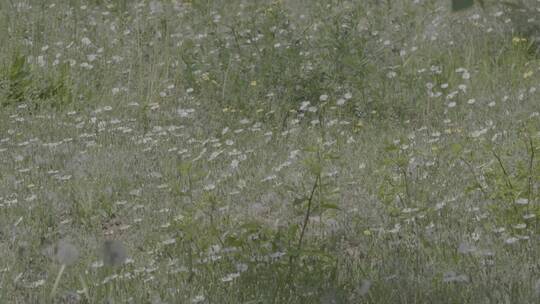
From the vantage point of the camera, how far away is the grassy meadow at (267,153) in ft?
12.9

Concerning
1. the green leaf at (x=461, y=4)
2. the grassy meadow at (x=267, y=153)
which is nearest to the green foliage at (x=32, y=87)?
the grassy meadow at (x=267, y=153)

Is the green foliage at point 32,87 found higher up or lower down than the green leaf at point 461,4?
lower down

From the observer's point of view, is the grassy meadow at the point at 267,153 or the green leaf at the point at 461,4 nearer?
the green leaf at the point at 461,4

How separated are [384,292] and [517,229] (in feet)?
3.04

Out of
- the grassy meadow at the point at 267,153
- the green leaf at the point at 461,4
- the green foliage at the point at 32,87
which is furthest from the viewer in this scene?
the green foliage at the point at 32,87

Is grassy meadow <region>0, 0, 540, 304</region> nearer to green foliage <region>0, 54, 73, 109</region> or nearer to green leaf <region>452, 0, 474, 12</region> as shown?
green foliage <region>0, 54, 73, 109</region>

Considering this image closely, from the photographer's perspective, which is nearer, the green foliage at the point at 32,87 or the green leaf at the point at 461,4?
the green leaf at the point at 461,4

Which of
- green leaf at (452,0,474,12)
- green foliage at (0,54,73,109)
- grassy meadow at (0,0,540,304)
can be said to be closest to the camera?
green leaf at (452,0,474,12)

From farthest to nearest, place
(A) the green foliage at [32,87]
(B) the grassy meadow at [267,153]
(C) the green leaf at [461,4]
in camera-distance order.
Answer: (A) the green foliage at [32,87]
(B) the grassy meadow at [267,153]
(C) the green leaf at [461,4]

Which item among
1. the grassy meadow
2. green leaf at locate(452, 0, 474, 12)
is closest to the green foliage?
the grassy meadow

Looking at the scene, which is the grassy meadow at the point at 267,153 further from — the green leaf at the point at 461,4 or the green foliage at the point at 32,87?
the green leaf at the point at 461,4

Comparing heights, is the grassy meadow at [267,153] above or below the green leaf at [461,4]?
below

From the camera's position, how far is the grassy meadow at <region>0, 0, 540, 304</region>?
155 inches

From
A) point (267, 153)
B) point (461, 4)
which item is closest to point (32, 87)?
point (267, 153)
